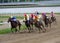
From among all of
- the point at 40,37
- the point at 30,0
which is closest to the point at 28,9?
the point at 30,0

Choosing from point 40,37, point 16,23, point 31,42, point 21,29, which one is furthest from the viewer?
point 21,29

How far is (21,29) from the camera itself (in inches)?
642

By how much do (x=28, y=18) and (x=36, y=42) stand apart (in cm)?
357

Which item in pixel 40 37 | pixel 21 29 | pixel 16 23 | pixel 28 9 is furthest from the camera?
pixel 28 9

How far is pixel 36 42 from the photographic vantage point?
11.8 meters

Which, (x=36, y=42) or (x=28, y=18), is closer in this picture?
(x=36, y=42)

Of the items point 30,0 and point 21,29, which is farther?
point 30,0

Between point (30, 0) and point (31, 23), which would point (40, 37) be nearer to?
point (31, 23)

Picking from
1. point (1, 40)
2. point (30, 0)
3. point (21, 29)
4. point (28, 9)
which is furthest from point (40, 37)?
point (30, 0)

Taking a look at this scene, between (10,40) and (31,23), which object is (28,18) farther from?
(10,40)

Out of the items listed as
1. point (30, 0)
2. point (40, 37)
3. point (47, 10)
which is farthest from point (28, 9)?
Answer: point (40, 37)

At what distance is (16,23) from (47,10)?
51.2 feet

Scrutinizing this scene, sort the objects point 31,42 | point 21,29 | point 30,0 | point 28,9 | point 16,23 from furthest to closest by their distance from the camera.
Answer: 1. point 30,0
2. point 28,9
3. point 21,29
4. point 16,23
5. point 31,42

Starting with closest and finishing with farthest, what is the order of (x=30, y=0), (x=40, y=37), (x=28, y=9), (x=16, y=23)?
(x=40, y=37), (x=16, y=23), (x=28, y=9), (x=30, y=0)
